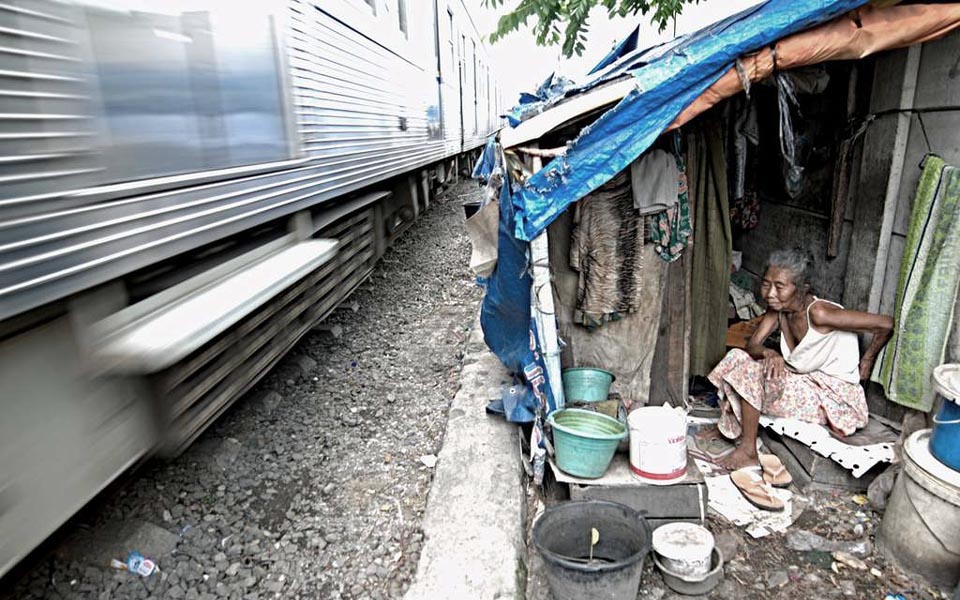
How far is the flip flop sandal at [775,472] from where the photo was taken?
3.29 m

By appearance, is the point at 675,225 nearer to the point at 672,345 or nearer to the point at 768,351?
the point at 672,345

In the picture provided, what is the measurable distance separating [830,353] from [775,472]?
0.74 metres

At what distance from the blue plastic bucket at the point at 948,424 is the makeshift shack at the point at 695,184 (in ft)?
1.72

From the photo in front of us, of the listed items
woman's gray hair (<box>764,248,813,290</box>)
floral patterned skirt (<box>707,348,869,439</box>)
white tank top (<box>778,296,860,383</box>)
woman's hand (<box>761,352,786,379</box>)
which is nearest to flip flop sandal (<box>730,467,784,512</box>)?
floral patterned skirt (<box>707,348,869,439</box>)

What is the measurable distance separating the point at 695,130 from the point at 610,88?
1.03 metres

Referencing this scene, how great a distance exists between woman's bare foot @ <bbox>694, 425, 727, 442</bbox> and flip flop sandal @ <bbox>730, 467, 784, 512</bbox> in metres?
0.32

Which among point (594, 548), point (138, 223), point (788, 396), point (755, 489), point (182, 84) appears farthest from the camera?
point (788, 396)

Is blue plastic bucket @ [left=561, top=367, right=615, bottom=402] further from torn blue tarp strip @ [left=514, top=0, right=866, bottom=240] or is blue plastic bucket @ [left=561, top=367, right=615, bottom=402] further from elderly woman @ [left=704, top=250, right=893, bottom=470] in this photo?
torn blue tarp strip @ [left=514, top=0, right=866, bottom=240]

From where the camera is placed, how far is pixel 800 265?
10.9ft

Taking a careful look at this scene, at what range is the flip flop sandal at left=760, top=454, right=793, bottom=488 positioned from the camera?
329cm

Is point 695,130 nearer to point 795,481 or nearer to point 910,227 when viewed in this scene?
point 910,227

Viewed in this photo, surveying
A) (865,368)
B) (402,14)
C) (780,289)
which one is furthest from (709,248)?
(402,14)

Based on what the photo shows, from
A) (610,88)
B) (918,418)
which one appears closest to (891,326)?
(918,418)

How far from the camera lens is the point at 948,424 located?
2473 mm
